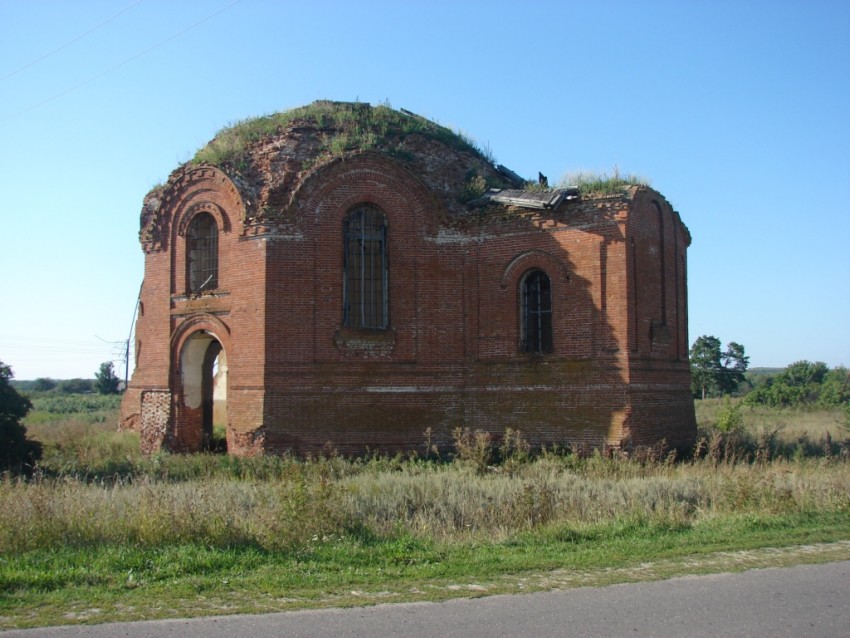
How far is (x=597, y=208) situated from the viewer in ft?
54.9

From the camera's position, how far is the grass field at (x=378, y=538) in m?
6.73

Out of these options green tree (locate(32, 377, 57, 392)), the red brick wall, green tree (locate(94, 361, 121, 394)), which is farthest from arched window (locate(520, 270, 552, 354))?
green tree (locate(32, 377, 57, 392))

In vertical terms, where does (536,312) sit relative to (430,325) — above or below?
above

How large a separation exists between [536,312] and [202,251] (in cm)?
801

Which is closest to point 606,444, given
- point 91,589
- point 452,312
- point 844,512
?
point 452,312

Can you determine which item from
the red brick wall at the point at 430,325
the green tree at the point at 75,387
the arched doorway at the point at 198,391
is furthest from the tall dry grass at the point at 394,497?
the green tree at the point at 75,387

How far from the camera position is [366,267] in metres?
17.8

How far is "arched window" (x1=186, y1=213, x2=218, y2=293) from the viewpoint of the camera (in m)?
18.6

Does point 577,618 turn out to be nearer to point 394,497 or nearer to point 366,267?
point 394,497

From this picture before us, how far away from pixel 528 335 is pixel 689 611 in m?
11.6

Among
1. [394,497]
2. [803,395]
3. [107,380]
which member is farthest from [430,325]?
[107,380]

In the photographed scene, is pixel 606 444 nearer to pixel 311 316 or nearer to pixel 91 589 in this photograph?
pixel 311 316

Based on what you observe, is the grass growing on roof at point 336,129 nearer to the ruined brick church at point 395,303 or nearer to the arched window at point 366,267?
the ruined brick church at point 395,303

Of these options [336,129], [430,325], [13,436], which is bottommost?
[13,436]
